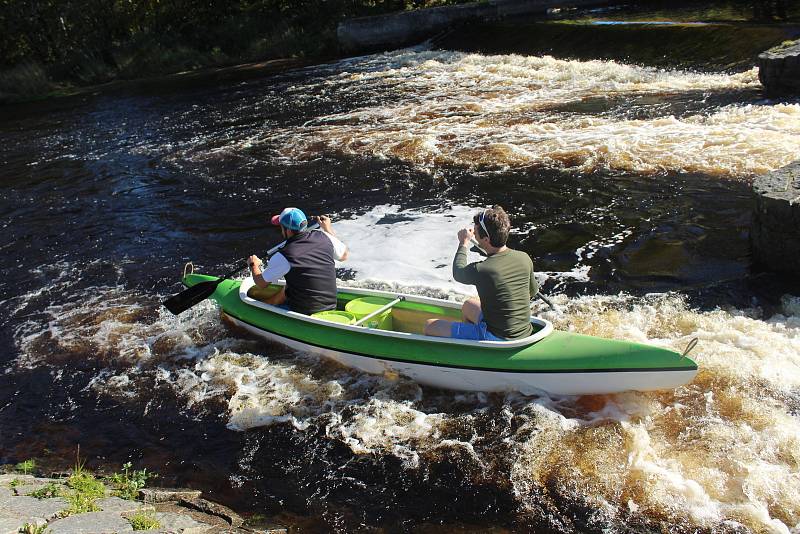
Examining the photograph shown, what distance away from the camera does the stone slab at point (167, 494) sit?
14.7ft

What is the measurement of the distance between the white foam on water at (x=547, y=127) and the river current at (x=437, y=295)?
0.08 m

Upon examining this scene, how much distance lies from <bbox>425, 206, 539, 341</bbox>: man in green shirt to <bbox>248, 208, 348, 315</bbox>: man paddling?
152cm

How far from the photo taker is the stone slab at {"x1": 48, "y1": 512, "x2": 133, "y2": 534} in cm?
351

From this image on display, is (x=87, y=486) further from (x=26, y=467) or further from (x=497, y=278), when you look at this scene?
(x=497, y=278)

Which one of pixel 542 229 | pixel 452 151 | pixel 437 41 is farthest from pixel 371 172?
pixel 437 41

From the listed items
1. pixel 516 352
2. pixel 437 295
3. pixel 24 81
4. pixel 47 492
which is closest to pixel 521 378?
pixel 516 352

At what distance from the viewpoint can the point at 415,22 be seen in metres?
25.7

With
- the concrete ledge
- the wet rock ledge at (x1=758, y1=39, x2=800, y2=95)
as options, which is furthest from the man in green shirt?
the concrete ledge

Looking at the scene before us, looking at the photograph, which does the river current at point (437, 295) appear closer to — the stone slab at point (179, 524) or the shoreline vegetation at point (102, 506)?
the shoreline vegetation at point (102, 506)

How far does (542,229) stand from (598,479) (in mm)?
4596

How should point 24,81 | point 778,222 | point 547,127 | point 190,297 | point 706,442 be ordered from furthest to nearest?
point 24,81 < point 547,127 < point 190,297 < point 778,222 < point 706,442

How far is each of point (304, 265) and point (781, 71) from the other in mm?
9481

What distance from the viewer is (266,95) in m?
19.9

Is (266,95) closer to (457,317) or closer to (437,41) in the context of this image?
(437,41)
